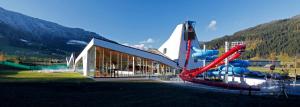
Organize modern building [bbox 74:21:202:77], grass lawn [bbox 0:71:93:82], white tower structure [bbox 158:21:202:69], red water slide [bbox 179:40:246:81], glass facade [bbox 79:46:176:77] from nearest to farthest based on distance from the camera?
1. red water slide [bbox 179:40:246:81]
2. grass lawn [bbox 0:71:93:82]
3. modern building [bbox 74:21:202:77]
4. glass facade [bbox 79:46:176:77]
5. white tower structure [bbox 158:21:202:69]

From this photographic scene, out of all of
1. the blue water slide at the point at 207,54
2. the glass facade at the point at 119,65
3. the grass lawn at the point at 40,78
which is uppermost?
the blue water slide at the point at 207,54

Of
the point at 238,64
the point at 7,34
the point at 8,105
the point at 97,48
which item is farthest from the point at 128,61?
the point at 7,34

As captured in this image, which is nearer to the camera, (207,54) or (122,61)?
(122,61)

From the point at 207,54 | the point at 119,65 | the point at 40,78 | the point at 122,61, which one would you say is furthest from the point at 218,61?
the point at 40,78

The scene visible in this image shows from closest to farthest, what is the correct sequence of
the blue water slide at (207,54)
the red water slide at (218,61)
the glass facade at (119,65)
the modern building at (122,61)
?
the red water slide at (218,61) → the modern building at (122,61) → the glass facade at (119,65) → the blue water slide at (207,54)

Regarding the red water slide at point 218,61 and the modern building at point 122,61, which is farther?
the modern building at point 122,61

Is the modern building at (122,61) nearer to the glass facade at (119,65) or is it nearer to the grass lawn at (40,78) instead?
the glass facade at (119,65)

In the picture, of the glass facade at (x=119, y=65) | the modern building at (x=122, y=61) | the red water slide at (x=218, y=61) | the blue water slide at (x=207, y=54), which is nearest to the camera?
the red water slide at (x=218, y=61)

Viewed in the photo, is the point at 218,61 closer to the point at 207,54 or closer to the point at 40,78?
the point at 207,54

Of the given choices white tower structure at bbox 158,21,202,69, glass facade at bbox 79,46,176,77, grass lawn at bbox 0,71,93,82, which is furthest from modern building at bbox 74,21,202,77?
white tower structure at bbox 158,21,202,69

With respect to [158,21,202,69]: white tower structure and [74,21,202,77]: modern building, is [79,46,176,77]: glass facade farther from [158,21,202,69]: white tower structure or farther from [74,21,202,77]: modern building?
[158,21,202,69]: white tower structure

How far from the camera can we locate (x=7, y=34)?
198 meters

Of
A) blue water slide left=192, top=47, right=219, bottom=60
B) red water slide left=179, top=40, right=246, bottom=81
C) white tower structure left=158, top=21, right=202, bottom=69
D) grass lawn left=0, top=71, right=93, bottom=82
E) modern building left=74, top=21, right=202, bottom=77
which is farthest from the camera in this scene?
white tower structure left=158, top=21, right=202, bottom=69

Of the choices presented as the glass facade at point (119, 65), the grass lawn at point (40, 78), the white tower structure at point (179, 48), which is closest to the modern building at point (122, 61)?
the glass facade at point (119, 65)
